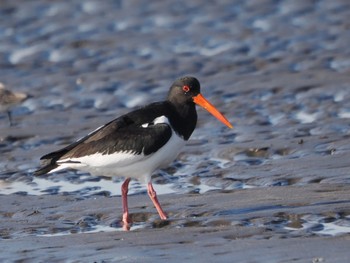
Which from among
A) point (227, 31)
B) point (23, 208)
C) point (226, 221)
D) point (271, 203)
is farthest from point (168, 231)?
point (227, 31)

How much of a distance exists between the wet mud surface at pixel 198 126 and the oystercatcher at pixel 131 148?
1.25 feet

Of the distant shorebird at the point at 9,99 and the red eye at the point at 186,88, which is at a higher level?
the distant shorebird at the point at 9,99

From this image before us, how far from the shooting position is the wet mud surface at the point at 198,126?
26.4 feet

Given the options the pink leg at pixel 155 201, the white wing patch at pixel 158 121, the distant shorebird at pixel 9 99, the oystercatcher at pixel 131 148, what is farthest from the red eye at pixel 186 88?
the distant shorebird at pixel 9 99

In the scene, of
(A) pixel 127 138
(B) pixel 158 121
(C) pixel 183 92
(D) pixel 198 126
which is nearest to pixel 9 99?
(D) pixel 198 126

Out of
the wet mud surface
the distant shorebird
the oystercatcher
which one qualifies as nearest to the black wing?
the oystercatcher

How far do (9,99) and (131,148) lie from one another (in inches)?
166

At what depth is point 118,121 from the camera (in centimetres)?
916

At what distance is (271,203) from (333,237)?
1.29 m

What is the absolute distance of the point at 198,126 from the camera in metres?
12.0

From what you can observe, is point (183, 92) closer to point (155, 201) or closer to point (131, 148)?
point (131, 148)

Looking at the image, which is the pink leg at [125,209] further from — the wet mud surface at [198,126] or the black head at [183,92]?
the black head at [183,92]

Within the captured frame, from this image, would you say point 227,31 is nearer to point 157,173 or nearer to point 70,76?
point 70,76

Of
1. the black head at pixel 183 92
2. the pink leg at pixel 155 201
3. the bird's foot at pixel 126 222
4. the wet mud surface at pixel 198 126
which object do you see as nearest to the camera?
the wet mud surface at pixel 198 126
